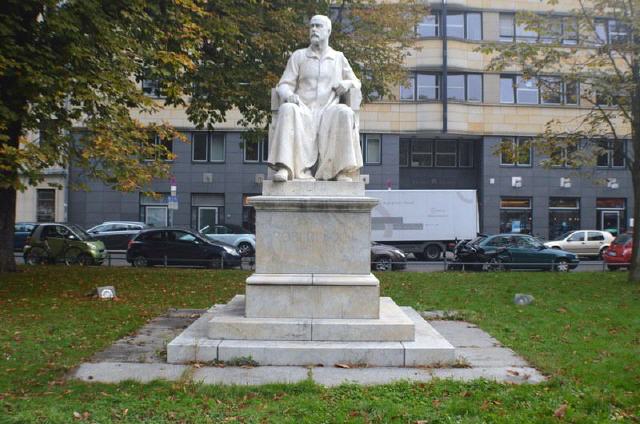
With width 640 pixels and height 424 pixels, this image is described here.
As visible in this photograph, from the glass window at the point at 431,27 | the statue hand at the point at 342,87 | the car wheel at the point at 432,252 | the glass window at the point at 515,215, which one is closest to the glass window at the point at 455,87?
the glass window at the point at 431,27

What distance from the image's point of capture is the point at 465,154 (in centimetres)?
3888

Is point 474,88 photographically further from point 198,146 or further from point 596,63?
point 596,63

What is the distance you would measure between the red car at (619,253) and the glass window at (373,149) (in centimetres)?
1532

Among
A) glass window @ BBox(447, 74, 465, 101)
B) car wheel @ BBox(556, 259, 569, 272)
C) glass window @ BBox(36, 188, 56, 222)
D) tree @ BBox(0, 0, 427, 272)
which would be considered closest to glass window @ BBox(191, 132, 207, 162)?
glass window @ BBox(36, 188, 56, 222)

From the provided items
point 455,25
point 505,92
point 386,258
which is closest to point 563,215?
point 505,92

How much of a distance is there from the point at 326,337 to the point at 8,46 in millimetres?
7871

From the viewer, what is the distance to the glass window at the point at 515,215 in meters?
37.7

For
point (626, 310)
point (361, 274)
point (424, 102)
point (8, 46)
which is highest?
point (424, 102)

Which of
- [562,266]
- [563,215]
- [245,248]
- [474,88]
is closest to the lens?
[562,266]

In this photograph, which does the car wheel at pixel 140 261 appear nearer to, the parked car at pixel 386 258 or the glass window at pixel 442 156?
the parked car at pixel 386 258

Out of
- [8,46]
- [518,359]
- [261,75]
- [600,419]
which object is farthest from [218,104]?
[600,419]

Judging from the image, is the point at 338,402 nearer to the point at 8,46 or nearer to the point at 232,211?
the point at 8,46

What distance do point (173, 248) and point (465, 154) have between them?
2122 cm

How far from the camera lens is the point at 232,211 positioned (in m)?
36.8
